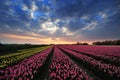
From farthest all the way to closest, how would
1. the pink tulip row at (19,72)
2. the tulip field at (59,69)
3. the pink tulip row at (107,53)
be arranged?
the pink tulip row at (107,53), the tulip field at (59,69), the pink tulip row at (19,72)

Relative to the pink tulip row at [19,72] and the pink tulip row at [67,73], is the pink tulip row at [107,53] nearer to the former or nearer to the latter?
the pink tulip row at [67,73]

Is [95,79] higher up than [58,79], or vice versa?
[58,79]

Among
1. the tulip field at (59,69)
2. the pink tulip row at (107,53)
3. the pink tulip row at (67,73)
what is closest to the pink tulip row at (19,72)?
the tulip field at (59,69)

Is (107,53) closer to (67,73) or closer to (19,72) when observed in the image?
(67,73)

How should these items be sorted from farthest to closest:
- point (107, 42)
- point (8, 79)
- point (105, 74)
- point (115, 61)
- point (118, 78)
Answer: point (107, 42), point (115, 61), point (105, 74), point (118, 78), point (8, 79)

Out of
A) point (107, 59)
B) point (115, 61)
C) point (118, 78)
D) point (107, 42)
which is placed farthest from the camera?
point (107, 42)

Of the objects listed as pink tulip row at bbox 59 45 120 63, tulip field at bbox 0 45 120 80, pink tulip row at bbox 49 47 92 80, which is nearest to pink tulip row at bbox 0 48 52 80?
tulip field at bbox 0 45 120 80

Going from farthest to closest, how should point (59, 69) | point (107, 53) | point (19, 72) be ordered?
1. point (107, 53)
2. point (59, 69)
3. point (19, 72)

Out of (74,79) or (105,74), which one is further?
(105,74)

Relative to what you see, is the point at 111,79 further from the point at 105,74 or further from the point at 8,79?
the point at 8,79

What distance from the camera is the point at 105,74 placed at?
8484mm

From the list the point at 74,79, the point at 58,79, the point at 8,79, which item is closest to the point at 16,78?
the point at 8,79

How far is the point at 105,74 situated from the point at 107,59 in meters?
5.61

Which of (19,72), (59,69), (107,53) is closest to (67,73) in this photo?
(59,69)
